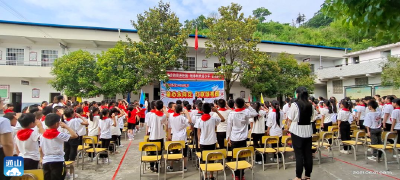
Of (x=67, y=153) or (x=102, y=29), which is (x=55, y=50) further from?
(x=67, y=153)

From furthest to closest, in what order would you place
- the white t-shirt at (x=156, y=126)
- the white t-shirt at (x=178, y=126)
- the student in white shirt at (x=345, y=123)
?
the student in white shirt at (x=345, y=123) → the white t-shirt at (x=178, y=126) → the white t-shirt at (x=156, y=126)

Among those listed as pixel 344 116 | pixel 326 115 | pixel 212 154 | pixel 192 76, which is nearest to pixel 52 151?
pixel 212 154

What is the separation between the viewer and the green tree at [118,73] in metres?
14.2

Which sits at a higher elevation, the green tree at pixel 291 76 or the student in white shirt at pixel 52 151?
the green tree at pixel 291 76

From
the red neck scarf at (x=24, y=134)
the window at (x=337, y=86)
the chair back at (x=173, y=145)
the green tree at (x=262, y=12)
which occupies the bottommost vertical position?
the chair back at (x=173, y=145)

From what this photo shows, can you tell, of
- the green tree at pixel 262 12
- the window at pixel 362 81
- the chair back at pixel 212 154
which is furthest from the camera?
the green tree at pixel 262 12

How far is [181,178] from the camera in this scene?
4.57 metres

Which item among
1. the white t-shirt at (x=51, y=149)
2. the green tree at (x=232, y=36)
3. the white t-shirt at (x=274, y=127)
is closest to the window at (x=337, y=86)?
the green tree at (x=232, y=36)

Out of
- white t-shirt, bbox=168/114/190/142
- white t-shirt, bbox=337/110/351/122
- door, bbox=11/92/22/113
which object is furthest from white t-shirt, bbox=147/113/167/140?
door, bbox=11/92/22/113

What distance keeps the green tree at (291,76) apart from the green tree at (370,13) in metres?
14.7

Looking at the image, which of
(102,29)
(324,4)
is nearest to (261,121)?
(324,4)

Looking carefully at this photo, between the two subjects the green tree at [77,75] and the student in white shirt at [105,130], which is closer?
the student in white shirt at [105,130]

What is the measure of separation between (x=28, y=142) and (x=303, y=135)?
14.4ft

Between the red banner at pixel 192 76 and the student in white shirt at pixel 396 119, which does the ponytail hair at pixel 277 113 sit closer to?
the student in white shirt at pixel 396 119
